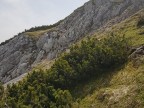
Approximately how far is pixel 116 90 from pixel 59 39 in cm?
11787

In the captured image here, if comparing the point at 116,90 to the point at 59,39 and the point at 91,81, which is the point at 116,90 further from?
the point at 59,39

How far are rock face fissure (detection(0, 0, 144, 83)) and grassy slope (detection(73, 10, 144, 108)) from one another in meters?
90.3

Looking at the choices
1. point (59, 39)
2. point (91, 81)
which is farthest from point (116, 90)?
point (59, 39)

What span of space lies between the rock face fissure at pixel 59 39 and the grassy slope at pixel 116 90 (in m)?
90.3

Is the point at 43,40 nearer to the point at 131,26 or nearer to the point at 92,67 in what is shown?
the point at 131,26

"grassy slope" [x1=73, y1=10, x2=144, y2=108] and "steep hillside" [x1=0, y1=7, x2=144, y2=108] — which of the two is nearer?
"grassy slope" [x1=73, y1=10, x2=144, y2=108]

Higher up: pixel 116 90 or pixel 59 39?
pixel 116 90

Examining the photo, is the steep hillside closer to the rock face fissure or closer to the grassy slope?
the grassy slope

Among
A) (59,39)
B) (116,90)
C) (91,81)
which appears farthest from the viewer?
(59,39)

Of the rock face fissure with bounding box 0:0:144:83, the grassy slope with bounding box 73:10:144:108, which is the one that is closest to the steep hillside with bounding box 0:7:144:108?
the grassy slope with bounding box 73:10:144:108

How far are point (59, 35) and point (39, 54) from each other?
19.8 meters

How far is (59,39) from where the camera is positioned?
603 ft

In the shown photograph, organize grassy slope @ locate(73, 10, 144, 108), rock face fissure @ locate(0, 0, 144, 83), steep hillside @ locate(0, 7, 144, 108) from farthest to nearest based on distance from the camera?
rock face fissure @ locate(0, 0, 144, 83)
steep hillside @ locate(0, 7, 144, 108)
grassy slope @ locate(73, 10, 144, 108)

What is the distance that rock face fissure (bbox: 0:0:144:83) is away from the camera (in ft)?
564
